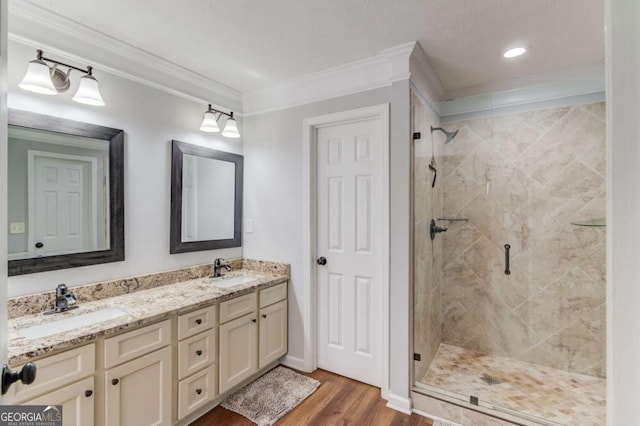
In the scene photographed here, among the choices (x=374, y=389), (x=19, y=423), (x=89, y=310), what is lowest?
(x=374, y=389)

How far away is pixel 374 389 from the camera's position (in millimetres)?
2332

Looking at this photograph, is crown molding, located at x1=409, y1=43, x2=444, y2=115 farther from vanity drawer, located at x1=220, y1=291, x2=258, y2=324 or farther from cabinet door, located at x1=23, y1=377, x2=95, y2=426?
cabinet door, located at x1=23, y1=377, x2=95, y2=426

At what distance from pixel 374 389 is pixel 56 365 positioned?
2014mm

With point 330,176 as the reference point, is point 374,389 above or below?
below

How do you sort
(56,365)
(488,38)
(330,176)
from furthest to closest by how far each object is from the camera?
(330,176), (488,38), (56,365)

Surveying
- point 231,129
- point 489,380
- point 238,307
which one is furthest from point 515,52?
point 238,307

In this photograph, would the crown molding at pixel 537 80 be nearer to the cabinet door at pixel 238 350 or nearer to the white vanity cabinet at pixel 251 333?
the white vanity cabinet at pixel 251 333

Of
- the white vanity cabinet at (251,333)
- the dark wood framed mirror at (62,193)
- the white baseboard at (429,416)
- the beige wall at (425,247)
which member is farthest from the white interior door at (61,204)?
the white baseboard at (429,416)

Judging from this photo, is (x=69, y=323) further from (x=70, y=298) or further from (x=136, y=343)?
(x=136, y=343)

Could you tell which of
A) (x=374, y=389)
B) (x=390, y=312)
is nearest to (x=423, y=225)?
(x=390, y=312)

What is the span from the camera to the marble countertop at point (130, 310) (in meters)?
1.30

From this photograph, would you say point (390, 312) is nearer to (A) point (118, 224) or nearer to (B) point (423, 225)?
(B) point (423, 225)

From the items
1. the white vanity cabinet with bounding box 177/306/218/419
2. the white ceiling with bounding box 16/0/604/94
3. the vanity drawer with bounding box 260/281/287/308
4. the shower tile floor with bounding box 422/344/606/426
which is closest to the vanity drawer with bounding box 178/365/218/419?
the white vanity cabinet with bounding box 177/306/218/419

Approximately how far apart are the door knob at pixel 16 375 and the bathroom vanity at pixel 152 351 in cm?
A: 70
